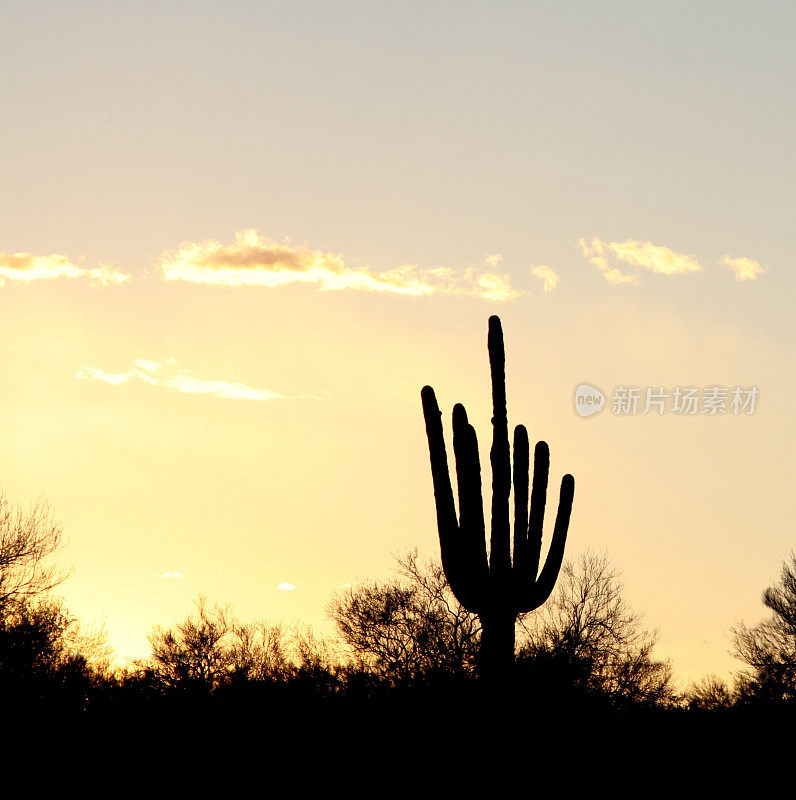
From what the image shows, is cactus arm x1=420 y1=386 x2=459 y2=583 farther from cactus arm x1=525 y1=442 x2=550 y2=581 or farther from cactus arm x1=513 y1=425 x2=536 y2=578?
cactus arm x1=525 y1=442 x2=550 y2=581

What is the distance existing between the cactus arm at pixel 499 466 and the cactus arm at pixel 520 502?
0.18 m

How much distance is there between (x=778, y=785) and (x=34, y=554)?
2577cm

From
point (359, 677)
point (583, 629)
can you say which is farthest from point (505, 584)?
point (583, 629)

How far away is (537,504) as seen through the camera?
14773 millimetres

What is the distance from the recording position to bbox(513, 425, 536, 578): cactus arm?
14.3 meters

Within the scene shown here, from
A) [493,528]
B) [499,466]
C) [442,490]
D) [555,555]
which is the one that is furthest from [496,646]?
[499,466]

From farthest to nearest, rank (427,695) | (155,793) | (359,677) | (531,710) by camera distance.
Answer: (359,677) → (427,695) → (531,710) → (155,793)

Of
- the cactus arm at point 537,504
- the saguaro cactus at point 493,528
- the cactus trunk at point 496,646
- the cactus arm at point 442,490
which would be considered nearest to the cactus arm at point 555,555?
the saguaro cactus at point 493,528

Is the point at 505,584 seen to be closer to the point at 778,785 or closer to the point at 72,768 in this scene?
the point at 778,785

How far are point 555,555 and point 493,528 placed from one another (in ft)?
4.77

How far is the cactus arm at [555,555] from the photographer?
1449cm

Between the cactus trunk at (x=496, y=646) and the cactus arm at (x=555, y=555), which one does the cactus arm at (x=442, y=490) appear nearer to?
the cactus trunk at (x=496, y=646)

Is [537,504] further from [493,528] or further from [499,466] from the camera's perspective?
[499,466]

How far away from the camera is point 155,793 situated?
16.7 metres
